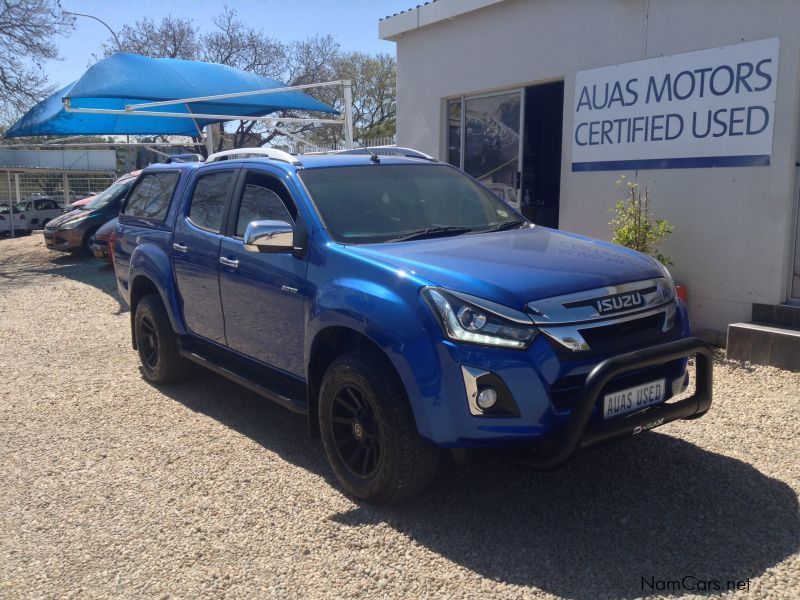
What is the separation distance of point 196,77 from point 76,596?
13782mm

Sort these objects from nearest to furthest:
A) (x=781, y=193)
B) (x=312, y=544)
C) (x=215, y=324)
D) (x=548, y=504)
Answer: (x=312, y=544) → (x=548, y=504) → (x=215, y=324) → (x=781, y=193)

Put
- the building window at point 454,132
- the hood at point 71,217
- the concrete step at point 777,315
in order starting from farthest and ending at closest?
the hood at point 71,217, the building window at point 454,132, the concrete step at point 777,315

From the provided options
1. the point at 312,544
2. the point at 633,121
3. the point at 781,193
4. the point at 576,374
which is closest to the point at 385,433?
the point at 312,544

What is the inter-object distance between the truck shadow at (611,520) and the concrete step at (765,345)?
1979mm

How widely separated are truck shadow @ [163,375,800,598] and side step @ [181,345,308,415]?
17.0 inches

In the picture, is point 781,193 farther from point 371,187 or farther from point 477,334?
point 477,334

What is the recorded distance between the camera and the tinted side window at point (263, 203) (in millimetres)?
4703

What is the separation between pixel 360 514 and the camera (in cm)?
389

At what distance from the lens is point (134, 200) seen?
6805 millimetres

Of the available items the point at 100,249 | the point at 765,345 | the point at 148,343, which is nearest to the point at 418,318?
the point at 148,343

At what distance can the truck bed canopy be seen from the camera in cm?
1334

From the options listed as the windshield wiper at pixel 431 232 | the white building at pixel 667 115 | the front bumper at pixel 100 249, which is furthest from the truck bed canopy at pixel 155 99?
the windshield wiper at pixel 431 232

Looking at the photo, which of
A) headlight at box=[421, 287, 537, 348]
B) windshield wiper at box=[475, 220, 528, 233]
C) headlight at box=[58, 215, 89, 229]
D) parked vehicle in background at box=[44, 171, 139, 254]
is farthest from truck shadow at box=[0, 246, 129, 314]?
headlight at box=[421, 287, 537, 348]

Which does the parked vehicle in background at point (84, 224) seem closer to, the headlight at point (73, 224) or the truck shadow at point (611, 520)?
the headlight at point (73, 224)
